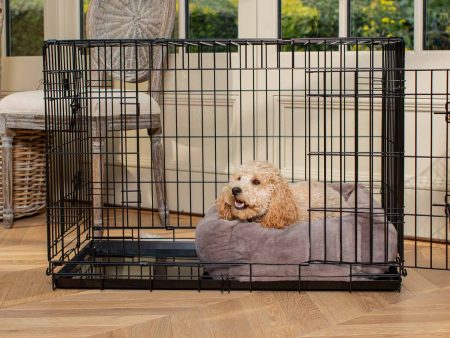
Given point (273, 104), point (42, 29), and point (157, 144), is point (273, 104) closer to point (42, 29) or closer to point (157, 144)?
point (157, 144)

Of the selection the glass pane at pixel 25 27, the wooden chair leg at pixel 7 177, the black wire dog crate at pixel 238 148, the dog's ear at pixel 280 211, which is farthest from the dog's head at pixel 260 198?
the glass pane at pixel 25 27

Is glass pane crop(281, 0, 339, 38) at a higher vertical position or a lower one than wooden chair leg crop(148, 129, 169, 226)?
higher

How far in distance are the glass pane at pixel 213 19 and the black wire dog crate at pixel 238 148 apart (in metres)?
0.07

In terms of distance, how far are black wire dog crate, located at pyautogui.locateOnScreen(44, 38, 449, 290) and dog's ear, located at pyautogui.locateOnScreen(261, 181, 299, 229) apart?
0.10m

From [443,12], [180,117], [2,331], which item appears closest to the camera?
[2,331]

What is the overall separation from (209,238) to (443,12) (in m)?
1.41

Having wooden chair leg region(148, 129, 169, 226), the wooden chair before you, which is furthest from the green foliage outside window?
wooden chair leg region(148, 129, 169, 226)

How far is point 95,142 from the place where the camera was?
12.6 ft

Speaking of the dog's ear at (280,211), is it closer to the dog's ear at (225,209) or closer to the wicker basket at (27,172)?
the dog's ear at (225,209)

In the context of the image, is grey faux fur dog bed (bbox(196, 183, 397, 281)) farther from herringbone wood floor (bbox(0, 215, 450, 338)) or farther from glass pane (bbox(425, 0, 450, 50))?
glass pane (bbox(425, 0, 450, 50))

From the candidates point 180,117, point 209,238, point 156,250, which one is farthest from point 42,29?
point 209,238

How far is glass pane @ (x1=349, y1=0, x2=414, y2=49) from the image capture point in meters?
3.72

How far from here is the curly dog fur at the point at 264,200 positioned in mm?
2928

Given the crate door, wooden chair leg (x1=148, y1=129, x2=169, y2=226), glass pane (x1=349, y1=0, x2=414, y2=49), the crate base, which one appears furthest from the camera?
wooden chair leg (x1=148, y1=129, x2=169, y2=226)
